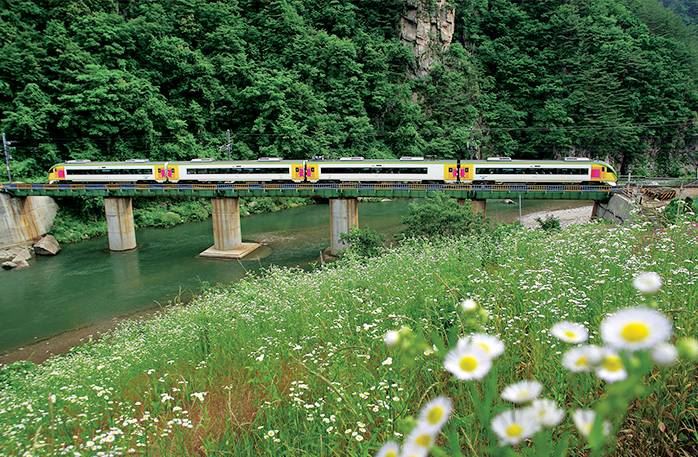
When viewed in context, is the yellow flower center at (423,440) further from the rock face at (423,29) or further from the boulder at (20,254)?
the rock face at (423,29)

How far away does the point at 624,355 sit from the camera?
2.35ft

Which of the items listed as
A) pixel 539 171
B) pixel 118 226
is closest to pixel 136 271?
pixel 118 226

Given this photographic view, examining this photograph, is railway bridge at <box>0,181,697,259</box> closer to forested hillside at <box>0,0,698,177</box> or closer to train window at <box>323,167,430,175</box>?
train window at <box>323,167,430,175</box>

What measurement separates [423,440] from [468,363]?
0.18m

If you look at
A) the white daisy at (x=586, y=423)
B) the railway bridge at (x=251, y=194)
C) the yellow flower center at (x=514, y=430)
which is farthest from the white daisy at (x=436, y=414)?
the railway bridge at (x=251, y=194)

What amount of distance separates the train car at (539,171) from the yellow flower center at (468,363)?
2582cm

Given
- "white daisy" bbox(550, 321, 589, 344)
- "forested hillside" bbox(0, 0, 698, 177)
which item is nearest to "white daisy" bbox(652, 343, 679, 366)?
"white daisy" bbox(550, 321, 589, 344)

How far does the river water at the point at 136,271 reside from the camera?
16.3 meters

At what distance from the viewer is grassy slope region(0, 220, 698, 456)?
2572 millimetres

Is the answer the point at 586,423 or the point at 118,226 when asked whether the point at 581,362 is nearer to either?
the point at 586,423

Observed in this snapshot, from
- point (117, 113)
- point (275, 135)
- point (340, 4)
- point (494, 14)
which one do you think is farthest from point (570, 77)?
point (117, 113)

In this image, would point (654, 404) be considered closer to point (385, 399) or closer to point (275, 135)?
point (385, 399)

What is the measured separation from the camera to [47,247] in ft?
83.6

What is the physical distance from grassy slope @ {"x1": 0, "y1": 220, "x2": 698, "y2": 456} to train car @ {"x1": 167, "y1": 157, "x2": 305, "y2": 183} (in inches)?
825
